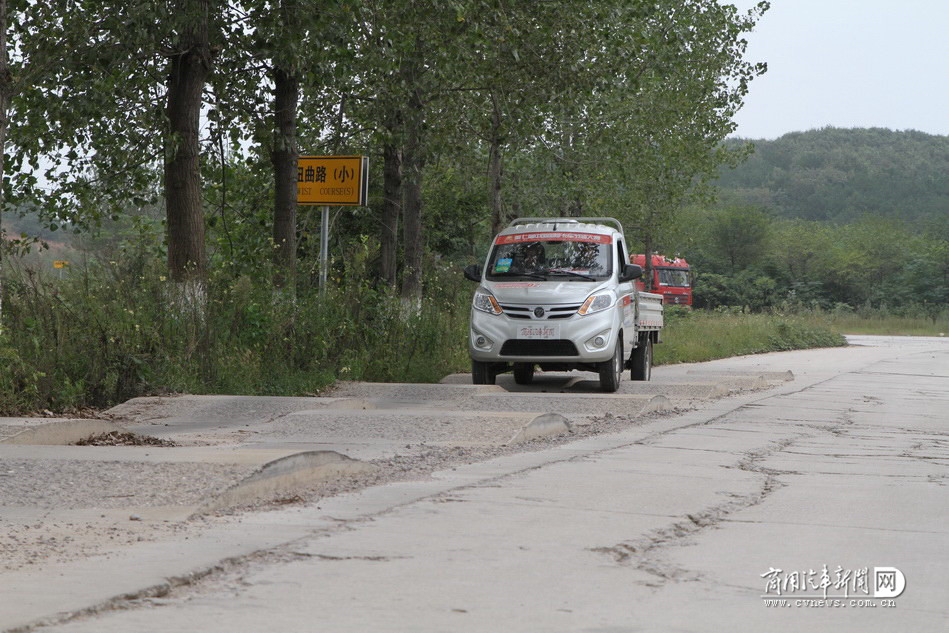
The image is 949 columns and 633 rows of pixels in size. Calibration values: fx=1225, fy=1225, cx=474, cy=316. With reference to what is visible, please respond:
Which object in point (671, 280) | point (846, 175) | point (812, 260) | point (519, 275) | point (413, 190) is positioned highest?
point (846, 175)

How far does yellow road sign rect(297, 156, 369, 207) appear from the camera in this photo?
1591 centimetres

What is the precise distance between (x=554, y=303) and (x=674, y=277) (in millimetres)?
49832

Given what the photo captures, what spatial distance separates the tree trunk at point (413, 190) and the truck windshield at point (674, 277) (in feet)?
139

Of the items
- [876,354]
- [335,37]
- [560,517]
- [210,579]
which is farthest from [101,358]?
[876,354]

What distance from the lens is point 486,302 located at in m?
15.8

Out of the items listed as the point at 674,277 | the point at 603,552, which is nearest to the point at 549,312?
the point at 603,552

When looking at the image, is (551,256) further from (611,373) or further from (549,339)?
(611,373)

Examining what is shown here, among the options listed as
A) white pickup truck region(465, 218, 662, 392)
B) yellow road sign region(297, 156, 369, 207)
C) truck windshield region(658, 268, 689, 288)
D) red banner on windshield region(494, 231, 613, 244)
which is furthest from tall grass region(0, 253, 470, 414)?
truck windshield region(658, 268, 689, 288)

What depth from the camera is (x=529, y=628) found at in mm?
3941

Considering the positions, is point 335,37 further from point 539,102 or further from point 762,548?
point 762,548

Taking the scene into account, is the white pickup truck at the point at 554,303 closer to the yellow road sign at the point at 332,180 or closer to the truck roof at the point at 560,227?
the truck roof at the point at 560,227

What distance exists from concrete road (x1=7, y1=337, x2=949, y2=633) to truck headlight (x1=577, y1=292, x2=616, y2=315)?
19.0 feet

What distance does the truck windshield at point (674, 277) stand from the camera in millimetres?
62787

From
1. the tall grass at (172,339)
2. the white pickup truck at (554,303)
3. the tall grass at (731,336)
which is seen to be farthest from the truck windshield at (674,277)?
the tall grass at (172,339)
